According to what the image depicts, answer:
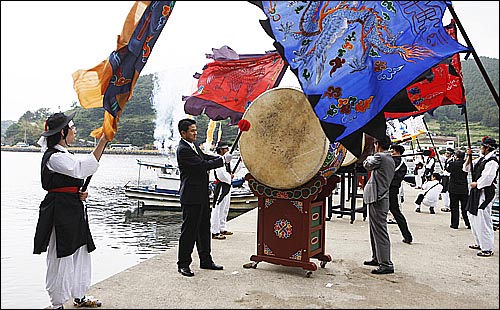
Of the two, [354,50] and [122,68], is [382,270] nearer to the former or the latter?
[354,50]

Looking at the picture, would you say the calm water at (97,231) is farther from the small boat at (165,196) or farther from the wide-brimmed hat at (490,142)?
the wide-brimmed hat at (490,142)

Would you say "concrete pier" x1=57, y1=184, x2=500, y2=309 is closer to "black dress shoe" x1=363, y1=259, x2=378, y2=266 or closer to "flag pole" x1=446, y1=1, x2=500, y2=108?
"black dress shoe" x1=363, y1=259, x2=378, y2=266

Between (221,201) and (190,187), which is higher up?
(190,187)

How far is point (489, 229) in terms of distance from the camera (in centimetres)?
592

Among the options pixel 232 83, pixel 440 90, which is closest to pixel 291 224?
pixel 232 83

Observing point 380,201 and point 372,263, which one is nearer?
point 380,201

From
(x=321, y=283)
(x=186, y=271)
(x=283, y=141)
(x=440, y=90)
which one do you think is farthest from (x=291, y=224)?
(x=440, y=90)

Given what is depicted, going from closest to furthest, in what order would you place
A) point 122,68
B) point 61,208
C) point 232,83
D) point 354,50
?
point 61,208
point 122,68
point 354,50
point 232,83

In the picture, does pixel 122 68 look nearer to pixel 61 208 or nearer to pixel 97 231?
pixel 61 208

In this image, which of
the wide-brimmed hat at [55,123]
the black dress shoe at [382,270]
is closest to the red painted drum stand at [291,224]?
the black dress shoe at [382,270]

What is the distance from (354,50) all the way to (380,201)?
1.72 meters

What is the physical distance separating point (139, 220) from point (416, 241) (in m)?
9.01

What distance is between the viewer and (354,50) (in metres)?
3.93

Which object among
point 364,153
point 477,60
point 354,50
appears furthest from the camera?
point 364,153
